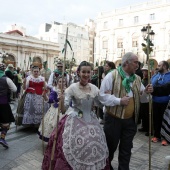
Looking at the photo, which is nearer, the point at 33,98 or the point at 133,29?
the point at 33,98

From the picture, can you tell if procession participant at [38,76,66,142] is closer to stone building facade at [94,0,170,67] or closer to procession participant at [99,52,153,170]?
procession participant at [99,52,153,170]

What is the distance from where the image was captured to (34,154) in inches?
172

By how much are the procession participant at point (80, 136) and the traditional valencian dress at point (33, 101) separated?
3.19m

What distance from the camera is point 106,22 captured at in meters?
40.5

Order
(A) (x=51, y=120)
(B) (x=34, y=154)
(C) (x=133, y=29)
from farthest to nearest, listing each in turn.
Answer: (C) (x=133, y=29)
(A) (x=51, y=120)
(B) (x=34, y=154)

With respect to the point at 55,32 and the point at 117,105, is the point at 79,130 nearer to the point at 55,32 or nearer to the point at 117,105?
the point at 117,105

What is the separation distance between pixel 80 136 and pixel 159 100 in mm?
2926

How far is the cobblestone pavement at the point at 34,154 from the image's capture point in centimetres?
382

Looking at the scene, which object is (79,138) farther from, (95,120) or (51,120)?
(51,120)

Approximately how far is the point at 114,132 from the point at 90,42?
2414 inches

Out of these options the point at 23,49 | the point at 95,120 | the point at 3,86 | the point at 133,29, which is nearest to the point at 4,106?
the point at 3,86

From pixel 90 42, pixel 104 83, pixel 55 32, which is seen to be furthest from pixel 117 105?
pixel 90 42

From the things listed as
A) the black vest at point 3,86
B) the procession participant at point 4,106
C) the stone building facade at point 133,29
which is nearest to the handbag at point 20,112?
the procession participant at point 4,106

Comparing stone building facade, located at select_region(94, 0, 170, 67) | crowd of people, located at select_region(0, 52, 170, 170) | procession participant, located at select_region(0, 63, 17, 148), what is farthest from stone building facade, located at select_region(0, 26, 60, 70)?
crowd of people, located at select_region(0, 52, 170, 170)
